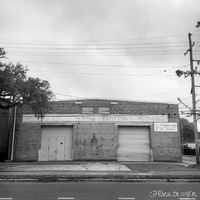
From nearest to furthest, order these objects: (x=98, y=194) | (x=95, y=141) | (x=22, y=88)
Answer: (x=98, y=194) < (x=22, y=88) < (x=95, y=141)

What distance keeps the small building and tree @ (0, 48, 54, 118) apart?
5877 millimetres

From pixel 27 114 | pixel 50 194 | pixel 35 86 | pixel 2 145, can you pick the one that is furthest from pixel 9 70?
pixel 50 194

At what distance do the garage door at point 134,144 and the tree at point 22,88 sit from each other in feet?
33.2

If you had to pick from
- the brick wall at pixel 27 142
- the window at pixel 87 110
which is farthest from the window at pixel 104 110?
the brick wall at pixel 27 142

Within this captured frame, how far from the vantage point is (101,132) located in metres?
30.4

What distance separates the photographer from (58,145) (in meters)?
30.6

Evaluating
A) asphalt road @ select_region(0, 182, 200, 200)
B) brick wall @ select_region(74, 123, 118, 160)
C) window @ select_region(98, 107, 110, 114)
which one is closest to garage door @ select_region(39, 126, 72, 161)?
brick wall @ select_region(74, 123, 118, 160)

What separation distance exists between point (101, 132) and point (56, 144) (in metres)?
5.39

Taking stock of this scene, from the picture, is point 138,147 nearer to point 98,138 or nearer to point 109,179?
point 98,138

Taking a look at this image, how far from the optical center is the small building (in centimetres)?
3001

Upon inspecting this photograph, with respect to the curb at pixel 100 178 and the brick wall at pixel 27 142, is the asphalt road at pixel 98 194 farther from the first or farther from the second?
the brick wall at pixel 27 142

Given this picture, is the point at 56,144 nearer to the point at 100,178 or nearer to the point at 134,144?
the point at 134,144

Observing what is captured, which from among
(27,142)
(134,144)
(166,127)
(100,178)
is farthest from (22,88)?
(166,127)

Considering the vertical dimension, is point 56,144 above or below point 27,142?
below
